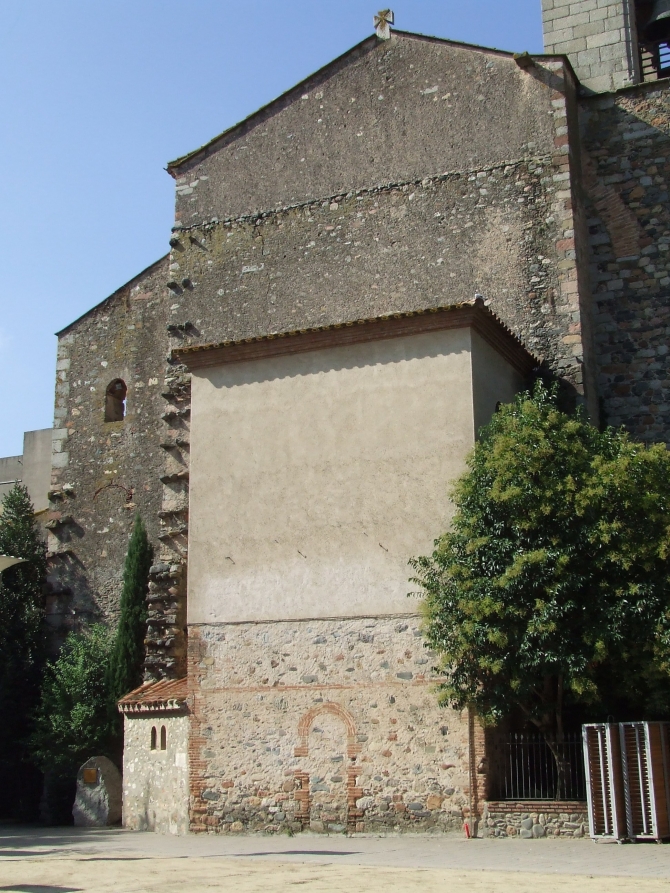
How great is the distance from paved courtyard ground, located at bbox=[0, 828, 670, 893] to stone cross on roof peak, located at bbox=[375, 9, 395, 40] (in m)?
14.5

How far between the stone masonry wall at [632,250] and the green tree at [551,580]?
3.71 meters

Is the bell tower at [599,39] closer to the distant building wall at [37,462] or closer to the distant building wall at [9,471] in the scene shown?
the distant building wall at [37,462]

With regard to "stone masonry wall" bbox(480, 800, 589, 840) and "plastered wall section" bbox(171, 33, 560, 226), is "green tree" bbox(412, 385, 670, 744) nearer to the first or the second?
"stone masonry wall" bbox(480, 800, 589, 840)

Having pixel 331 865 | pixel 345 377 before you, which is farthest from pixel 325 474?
pixel 331 865

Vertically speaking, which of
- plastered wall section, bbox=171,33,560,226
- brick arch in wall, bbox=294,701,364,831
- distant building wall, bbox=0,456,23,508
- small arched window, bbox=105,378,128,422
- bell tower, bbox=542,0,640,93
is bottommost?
brick arch in wall, bbox=294,701,364,831

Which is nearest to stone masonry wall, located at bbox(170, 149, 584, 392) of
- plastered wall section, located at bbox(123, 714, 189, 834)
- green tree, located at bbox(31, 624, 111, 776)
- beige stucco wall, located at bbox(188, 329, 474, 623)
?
beige stucco wall, located at bbox(188, 329, 474, 623)

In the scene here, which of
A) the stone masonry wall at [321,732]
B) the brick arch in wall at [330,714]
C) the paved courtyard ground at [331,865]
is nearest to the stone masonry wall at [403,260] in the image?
the stone masonry wall at [321,732]

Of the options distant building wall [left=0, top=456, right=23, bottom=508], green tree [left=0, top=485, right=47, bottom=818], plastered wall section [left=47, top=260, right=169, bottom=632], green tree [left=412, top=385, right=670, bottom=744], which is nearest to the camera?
green tree [left=412, top=385, right=670, bottom=744]

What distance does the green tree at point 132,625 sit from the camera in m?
19.7

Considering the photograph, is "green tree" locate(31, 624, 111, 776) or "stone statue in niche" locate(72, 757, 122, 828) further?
"green tree" locate(31, 624, 111, 776)

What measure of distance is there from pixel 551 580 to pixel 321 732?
4063mm

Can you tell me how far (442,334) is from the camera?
51.0ft

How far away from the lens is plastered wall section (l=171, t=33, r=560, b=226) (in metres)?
19.0

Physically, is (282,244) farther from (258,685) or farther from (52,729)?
(52,729)
